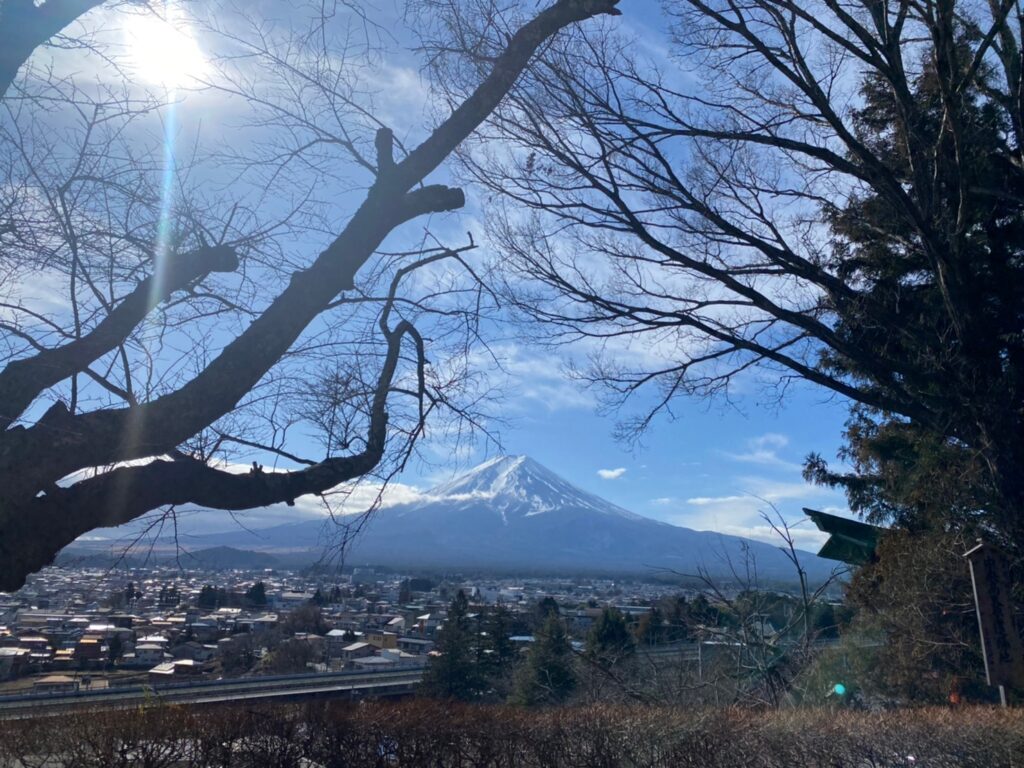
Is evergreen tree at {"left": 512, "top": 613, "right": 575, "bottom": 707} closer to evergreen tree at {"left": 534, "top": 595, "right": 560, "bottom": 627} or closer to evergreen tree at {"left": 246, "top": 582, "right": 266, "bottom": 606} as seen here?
evergreen tree at {"left": 534, "top": 595, "right": 560, "bottom": 627}

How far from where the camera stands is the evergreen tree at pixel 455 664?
463 inches

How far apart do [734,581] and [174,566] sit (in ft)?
25.5

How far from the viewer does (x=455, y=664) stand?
12.5 m

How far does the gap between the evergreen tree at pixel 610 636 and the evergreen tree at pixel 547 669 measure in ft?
1.63

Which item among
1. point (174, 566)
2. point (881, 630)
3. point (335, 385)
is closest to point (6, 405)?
point (174, 566)

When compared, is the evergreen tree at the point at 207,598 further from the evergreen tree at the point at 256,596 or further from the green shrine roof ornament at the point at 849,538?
the green shrine roof ornament at the point at 849,538

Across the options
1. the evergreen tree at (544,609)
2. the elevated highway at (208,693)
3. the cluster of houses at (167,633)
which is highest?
the evergreen tree at (544,609)

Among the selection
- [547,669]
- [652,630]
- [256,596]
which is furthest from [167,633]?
[652,630]

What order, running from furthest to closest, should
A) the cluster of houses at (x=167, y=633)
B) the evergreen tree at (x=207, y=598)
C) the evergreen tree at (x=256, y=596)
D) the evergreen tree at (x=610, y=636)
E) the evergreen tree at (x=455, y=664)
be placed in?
the evergreen tree at (x=256, y=596)
the evergreen tree at (x=610, y=636)
the evergreen tree at (x=455, y=664)
the evergreen tree at (x=207, y=598)
the cluster of houses at (x=167, y=633)

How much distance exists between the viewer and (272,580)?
1374 cm

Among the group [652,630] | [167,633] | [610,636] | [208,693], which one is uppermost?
[652,630]

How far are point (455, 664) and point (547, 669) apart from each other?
4.79 feet

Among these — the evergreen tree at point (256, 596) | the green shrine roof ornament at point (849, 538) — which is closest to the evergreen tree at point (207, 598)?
the evergreen tree at point (256, 596)

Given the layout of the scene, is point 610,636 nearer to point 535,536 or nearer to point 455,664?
point 455,664
